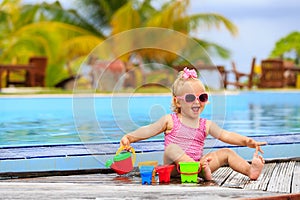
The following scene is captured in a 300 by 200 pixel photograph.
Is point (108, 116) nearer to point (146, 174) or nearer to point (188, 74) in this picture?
point (188, 74)

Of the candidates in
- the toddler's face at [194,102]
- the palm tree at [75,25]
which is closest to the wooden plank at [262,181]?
the toddler's face at [194,102]

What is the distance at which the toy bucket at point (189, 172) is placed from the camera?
378cm

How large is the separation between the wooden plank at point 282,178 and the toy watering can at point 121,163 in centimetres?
82

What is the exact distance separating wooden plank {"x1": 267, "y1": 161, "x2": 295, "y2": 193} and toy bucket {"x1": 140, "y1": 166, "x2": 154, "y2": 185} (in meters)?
0.64

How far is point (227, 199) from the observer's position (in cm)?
308

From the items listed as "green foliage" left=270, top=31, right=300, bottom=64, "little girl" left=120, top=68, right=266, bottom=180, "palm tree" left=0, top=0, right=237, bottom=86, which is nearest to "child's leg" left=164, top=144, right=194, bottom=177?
"little girl" left=120, top=68, right=266, bottom=180

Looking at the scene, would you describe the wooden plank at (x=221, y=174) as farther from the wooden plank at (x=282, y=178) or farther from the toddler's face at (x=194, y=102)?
the toddler's face at (x=194, y=102)

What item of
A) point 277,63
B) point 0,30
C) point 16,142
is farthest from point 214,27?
point 16,142

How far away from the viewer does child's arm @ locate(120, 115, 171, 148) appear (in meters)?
3.92

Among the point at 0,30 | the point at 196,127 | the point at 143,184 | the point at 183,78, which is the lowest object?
the point at 143,184

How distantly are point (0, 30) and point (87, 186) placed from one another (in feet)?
62.0

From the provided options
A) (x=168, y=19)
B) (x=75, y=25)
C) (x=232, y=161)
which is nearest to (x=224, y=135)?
(x=232, y=161)

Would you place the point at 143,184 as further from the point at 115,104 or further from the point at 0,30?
the point at 0,30

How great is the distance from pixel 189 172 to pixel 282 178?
0.54 m
